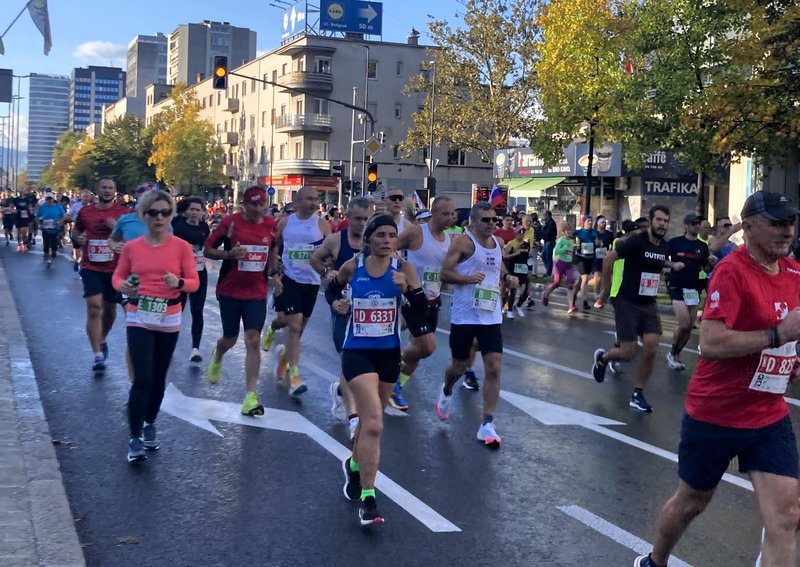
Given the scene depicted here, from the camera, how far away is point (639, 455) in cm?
727

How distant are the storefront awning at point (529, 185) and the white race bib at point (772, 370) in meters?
33.9

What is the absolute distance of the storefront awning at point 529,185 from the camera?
38.1m

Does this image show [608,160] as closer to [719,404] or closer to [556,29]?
[556,29]

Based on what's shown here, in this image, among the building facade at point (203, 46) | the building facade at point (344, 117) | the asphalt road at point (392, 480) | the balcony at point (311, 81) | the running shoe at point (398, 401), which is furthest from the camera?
the building facade at point (203, 46)

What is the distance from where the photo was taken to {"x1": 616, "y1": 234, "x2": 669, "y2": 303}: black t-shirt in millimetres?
9219

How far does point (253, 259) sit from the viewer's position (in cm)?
852

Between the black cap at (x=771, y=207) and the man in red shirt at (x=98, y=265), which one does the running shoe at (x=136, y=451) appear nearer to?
the man in red shirt at (x=98, y=265)

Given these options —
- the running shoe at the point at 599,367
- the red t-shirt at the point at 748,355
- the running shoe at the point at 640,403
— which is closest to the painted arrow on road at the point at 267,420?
the red t-shirt at the point at 748,355

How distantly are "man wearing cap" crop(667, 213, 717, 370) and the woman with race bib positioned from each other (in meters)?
6.58

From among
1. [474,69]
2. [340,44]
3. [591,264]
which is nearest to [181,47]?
[340,44]

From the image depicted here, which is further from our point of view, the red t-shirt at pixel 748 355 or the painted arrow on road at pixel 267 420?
the painted arrow on road at pixel 267 420

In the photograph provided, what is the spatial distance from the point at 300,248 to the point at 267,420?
1.97 meters

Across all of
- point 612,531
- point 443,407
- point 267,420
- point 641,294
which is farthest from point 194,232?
point 612,531

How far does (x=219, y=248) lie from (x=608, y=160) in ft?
89.9
